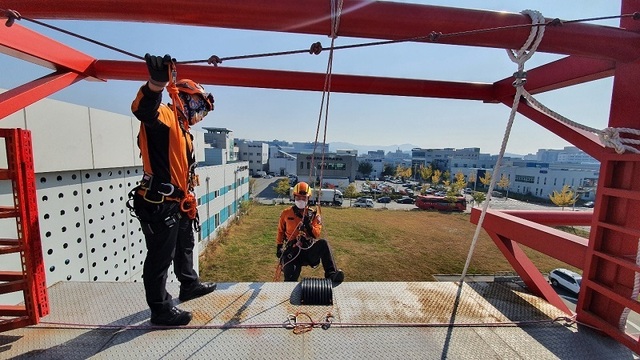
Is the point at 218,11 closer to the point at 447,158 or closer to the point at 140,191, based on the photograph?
the point at 140,191

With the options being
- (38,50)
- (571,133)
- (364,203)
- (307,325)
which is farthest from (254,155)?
(571,133)

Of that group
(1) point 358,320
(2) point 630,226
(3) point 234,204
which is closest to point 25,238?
(1) point 358,320

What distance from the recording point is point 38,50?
2.43 metres

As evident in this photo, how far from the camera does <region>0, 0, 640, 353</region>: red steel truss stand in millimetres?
1787

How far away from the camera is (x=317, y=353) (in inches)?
83.1

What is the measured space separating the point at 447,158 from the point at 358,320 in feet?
265

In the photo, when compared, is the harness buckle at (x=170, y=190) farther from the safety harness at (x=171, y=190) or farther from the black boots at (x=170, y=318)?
the black boots at (x=170, y=318)

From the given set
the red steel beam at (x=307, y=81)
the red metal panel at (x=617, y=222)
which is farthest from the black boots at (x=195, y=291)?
the red metal panel at (x=617, y=222)

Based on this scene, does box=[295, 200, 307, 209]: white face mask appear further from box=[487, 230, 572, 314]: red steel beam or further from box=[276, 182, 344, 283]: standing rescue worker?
box=[487, 230, 572, 314]: red steel beam

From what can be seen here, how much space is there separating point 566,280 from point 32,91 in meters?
19.9

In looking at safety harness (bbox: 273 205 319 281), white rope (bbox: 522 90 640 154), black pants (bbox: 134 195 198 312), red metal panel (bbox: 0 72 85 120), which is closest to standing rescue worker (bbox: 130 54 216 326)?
black pants (bbox: 134 195 198 312)

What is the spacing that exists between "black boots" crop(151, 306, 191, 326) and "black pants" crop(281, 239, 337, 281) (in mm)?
1815

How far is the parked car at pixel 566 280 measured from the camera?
13883 millimetres

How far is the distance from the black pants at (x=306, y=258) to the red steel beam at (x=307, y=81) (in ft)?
6.81
